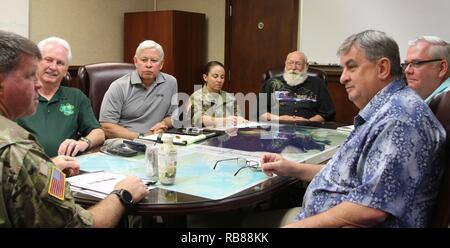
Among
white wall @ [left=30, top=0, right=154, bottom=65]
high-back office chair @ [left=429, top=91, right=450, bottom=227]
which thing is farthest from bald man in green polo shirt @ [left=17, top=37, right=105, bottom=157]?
white wall @ [left=30, top=0, right=154, bottom=65]

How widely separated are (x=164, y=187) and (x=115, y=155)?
57 centimetres

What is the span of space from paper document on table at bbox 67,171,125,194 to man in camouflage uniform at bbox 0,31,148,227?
0.25 meters

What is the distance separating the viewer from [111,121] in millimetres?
3061

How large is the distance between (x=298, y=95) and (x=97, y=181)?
2516mm

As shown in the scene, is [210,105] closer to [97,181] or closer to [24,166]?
[97,181]

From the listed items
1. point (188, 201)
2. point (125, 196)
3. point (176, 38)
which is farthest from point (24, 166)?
point (176, 38)

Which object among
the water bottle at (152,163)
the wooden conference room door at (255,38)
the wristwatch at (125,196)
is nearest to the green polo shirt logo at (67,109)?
the water bottle at (152,163)

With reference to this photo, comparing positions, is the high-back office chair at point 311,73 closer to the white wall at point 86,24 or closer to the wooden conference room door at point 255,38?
the wooden conference room door at point 255,38

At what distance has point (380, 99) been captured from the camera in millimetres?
1447

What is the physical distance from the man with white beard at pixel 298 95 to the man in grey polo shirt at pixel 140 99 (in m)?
0.93

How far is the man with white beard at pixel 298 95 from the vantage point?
148 inches

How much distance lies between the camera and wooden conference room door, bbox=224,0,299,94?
5.16 meters
